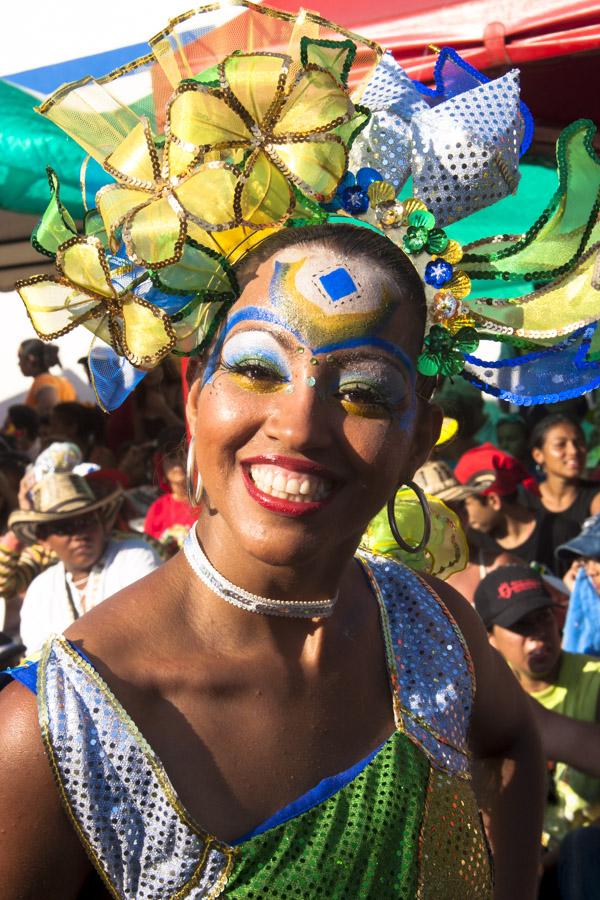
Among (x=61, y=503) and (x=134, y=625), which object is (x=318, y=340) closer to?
(x=134, y=625)

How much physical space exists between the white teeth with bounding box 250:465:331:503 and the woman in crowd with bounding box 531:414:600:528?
148 inches

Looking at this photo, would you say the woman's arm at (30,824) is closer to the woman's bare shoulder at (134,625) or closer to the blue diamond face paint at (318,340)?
the woman's bare shoulder at (134,625)

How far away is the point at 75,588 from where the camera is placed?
4629 millimetres

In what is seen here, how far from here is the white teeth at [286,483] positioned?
1765mm

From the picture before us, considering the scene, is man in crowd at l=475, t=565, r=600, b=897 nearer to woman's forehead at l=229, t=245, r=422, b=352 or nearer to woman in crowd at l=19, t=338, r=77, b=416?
woman's forehead at l=229, t=245, r=422, b=352

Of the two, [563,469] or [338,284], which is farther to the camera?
[563,469]

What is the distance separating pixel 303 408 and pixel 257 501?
0.17 meters

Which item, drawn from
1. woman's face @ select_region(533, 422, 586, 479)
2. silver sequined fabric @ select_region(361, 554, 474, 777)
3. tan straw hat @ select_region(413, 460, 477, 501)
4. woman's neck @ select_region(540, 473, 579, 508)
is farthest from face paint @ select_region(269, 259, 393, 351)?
woman's face @ select_region(533, 422, 586, 479)

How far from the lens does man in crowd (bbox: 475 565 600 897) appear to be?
142 inches

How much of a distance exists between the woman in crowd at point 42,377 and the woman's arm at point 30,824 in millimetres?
7255

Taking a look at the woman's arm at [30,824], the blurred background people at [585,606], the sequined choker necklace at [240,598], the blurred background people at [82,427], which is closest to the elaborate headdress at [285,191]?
the sequined choker necklace at [240,598]

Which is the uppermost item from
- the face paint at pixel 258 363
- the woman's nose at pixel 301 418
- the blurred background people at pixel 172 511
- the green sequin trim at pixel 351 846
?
the face paint at pixel 258 363

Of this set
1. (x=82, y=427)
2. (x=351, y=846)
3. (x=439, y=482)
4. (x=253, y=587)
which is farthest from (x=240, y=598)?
(x=82, y=427)

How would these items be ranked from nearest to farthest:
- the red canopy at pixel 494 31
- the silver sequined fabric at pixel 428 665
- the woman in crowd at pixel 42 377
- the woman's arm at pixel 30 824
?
the woman's arm at pixel 30 824, the silver sequined fabric at pixel 428 665, the red canopy at pixel 494 31, the woman in crowd at pixel 42 377
